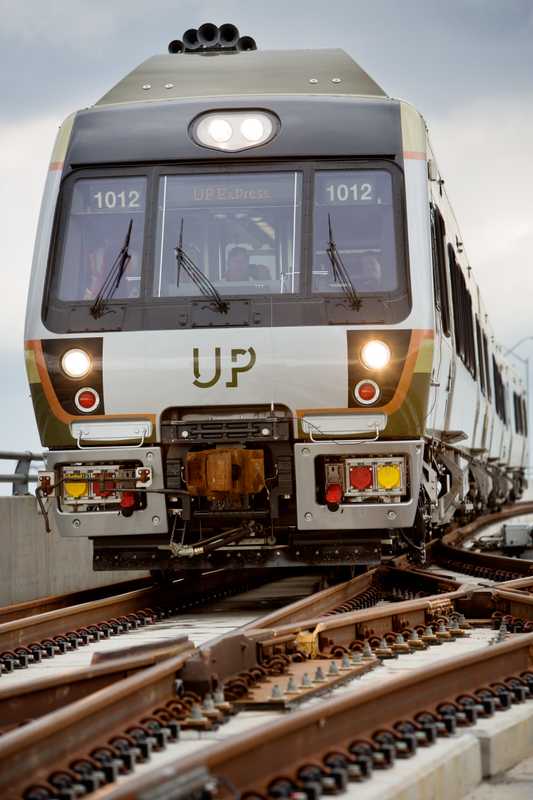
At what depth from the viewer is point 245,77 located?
10.5 m

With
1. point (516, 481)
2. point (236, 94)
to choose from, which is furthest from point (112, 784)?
point (516, 481)

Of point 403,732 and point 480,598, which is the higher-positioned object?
point 480,598

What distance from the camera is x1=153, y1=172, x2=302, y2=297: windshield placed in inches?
378

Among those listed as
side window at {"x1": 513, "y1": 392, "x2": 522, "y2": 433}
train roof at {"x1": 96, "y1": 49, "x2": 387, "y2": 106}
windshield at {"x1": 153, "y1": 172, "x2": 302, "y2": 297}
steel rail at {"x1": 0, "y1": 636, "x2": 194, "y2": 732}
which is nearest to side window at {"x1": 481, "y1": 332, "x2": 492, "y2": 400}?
train roof at {"x1": 96, "y1": 49, "x2": 387, "y2": 106}

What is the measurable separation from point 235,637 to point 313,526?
3.50 meters

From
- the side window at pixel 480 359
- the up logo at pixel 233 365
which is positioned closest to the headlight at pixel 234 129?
the up logo at pixel 233 365

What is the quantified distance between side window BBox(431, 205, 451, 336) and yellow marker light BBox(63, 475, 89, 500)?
9.84 ft

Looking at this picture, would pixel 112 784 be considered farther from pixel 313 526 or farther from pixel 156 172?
pixel 156 172

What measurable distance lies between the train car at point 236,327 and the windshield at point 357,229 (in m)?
0.01

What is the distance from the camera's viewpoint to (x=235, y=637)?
5949mm

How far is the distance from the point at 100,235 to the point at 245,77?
5.90 feet

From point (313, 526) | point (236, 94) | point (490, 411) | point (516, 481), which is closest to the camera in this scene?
point (313, 526)

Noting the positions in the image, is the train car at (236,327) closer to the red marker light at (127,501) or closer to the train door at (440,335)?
the red marker light at (127,501)

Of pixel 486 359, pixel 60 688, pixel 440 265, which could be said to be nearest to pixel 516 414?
pixel 486 359
